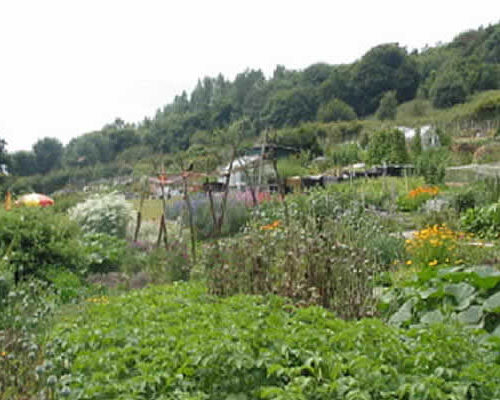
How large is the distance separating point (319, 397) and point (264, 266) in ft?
8.35

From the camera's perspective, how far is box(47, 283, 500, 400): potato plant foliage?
6.11 ft

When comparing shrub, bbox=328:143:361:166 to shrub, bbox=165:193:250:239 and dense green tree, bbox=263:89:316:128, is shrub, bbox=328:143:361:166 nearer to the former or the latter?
shrub, bbox=165:193:250:239

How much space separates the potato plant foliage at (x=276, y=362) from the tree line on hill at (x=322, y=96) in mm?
31208

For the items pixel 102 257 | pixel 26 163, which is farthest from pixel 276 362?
pixel 26 163

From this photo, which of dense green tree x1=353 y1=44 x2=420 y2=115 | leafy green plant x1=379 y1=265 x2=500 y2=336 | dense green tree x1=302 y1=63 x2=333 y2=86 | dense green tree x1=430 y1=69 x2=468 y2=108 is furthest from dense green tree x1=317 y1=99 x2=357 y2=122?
leafy green plant x1=379 y1=265 x2=500 y2=336

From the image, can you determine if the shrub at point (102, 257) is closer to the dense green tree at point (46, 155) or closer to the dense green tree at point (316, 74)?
the dense green tree at point (316, 74)

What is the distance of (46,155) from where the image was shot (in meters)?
74.1

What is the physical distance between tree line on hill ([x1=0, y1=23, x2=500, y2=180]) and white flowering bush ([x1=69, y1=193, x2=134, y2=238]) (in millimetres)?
22974

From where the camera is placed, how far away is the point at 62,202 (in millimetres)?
16109

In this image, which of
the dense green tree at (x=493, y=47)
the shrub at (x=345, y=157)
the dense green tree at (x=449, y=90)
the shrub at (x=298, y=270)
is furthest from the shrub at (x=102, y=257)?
the dense green tree at (x=493, y=47)

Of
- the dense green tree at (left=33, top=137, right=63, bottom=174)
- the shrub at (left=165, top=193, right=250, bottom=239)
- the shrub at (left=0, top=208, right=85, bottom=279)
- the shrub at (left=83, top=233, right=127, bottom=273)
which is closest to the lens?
the shrub at (left=0, top=208, right=85, bottom=279)

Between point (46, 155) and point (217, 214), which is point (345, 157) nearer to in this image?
point (217, 214)

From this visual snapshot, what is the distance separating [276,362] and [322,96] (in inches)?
2206

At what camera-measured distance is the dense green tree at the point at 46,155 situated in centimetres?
7369
